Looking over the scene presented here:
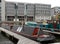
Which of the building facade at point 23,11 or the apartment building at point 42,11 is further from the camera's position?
the apartment building at point 42,11

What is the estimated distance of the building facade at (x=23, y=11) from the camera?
4001 inches

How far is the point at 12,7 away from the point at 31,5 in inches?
600

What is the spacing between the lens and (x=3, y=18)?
9725 cm

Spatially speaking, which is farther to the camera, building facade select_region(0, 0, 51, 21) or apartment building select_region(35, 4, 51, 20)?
apartment building select_region(35, 4, 51, 20)

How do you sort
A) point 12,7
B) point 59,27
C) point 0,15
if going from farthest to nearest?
1. point 12,7
2. point 0,15
3. point 59,27

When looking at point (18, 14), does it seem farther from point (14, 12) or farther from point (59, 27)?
point (59, 27)

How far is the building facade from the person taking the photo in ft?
333

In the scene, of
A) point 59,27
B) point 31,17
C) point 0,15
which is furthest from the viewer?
point 31,17

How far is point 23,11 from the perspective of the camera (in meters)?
106

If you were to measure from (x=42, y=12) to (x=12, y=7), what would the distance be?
2444 centimetres

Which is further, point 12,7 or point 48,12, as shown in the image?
point 48,12

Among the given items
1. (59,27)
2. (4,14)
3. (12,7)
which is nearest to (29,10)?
(12,7)

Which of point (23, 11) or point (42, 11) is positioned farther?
point (42, 11)

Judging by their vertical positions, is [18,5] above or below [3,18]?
above
